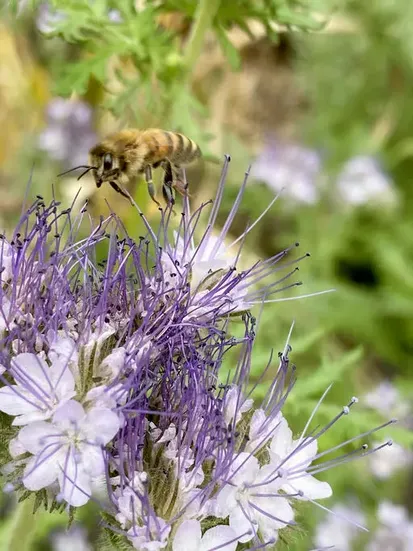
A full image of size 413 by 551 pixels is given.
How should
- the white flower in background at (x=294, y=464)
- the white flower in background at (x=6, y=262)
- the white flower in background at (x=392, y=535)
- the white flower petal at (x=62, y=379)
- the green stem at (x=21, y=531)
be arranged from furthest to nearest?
the white flower in background at (x=392, y=535)
the green stem at (x=21, y=531)
the white flower in background at (x=6, y=262)
the white flower in background at (x=294, y=464)
the white flower petal at (x=62, y=379)

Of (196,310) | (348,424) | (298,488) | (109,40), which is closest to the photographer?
(298,488)

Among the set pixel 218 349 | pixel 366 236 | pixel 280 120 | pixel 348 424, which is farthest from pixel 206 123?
pixel 218 349

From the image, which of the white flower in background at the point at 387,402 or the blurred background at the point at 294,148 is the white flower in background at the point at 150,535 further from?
the white flower in background at the point at 387,402

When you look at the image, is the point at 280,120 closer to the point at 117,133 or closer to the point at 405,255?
the point at 405,255

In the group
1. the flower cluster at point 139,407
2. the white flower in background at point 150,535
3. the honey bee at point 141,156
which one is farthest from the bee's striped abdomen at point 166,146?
the white flower in background at point 150,535

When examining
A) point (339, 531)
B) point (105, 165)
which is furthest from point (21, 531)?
point (339, 531)
